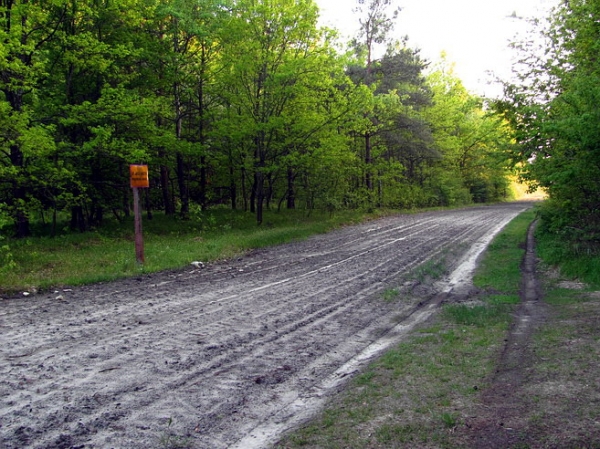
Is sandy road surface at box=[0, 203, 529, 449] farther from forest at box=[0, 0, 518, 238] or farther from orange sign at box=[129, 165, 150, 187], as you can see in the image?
forest at box=[0, 0, 518, 238]

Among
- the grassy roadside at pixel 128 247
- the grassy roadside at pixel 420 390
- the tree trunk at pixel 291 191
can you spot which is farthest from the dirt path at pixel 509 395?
the tree trunk at pixel 291 191

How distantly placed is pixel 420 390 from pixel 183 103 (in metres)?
19.7

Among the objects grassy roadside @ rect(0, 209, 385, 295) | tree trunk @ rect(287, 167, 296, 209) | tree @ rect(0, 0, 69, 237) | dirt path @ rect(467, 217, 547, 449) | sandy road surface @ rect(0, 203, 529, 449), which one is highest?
tree @ rect(0, 0, 69, 237)

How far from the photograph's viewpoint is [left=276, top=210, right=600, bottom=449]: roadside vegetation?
142 inches

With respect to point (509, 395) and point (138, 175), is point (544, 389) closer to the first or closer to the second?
point (509, 395)

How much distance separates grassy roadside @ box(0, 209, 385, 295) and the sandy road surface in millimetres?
1063

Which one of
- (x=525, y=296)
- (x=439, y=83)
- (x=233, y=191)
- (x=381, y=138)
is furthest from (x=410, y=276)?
(x=439, y=83)

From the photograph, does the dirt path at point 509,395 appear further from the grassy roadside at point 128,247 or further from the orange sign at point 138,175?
the orange sign at point 138,175

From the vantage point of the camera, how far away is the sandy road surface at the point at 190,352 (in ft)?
13.0

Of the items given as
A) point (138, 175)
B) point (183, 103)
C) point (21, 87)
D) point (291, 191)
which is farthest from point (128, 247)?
point (291, 191)

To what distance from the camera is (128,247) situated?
1473 centimetres

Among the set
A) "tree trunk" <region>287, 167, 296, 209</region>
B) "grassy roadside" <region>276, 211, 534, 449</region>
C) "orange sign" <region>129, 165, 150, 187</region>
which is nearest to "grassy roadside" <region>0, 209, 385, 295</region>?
"orange sign" <region>129, 165, 150, 187</region>

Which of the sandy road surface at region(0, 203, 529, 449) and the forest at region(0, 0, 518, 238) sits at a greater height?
the forest at region(0, 0, 518, 238)

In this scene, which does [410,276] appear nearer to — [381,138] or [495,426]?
[495,426]
